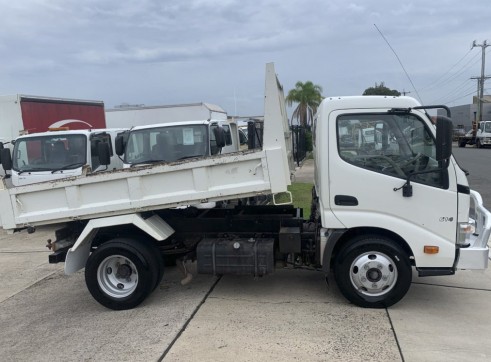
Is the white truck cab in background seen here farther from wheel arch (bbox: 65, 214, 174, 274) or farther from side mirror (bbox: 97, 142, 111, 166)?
wheel arch (bbox: 65, 214, 174, 274)

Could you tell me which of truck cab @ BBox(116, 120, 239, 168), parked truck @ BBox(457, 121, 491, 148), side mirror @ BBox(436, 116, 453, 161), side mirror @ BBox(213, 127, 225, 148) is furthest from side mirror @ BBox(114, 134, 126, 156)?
parked truck @ BBox(457, 121, 491, 148)

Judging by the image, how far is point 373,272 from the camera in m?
4.72

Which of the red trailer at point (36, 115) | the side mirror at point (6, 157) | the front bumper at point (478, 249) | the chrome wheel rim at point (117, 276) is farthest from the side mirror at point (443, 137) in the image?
the red trailer at point (36, 115)

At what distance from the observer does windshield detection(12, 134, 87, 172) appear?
8.66 metres

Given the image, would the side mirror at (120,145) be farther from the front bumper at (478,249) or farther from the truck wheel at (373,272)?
the front bumper at (478,249)

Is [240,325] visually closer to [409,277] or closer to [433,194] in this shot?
[409,277]

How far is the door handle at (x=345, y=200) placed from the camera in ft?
15.3

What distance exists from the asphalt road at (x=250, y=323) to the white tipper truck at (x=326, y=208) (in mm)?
354

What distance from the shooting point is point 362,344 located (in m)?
4.03

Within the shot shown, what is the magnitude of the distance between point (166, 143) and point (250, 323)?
3949 mm

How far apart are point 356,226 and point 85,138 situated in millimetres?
6097

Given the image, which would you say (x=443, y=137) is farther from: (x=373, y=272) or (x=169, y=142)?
(x=169, y=142)

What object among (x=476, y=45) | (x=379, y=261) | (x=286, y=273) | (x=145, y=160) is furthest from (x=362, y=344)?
(x=476, y=45)

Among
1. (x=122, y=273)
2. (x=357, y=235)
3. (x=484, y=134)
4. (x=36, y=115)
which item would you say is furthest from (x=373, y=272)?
(x=484, y=134)
